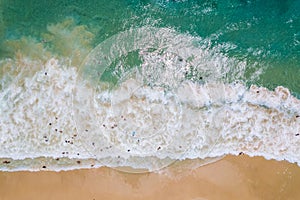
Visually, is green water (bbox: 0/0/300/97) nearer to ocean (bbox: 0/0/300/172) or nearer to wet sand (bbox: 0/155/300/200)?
ocean (bbox: 0/0/300/172)

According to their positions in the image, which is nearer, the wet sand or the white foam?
the wet sand

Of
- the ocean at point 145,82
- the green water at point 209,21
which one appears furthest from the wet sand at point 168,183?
the green water at point 209,21

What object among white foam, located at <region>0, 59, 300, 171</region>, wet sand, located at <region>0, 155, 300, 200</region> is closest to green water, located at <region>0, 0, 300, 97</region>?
white foam, located at <region>0, 59, 300, 171</region>

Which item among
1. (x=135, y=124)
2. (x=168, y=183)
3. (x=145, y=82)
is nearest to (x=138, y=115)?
(x=135, y=124)

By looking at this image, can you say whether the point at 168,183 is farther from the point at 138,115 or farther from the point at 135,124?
the point at 138,115

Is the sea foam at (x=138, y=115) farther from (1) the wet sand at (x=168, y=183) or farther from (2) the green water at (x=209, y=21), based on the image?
(2) the green water at (x=209, y=21)
